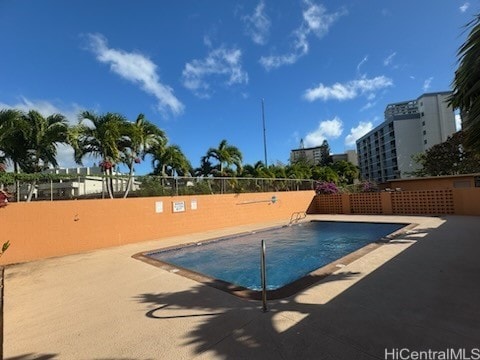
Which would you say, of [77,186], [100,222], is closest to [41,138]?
[77,186]

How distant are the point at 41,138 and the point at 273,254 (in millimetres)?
8995

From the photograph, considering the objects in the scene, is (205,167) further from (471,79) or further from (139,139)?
(471,79)

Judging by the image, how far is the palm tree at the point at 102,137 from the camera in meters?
11.5

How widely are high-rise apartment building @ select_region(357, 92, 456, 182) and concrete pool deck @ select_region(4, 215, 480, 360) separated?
186 feet

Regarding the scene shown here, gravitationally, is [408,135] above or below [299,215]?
above

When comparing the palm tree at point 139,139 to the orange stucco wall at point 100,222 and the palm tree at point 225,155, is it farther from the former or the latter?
the palm tree at point 225,155

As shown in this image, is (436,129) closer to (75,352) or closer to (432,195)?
(432,195)

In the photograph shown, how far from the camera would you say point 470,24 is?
293 cm

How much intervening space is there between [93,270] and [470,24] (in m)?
8.05

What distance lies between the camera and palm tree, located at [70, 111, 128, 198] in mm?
11539

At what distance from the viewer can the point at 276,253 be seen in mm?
9797

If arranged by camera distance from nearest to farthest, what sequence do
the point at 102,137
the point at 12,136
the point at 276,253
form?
the point at 12,136 → the point at 276,253 → the point at 102,137

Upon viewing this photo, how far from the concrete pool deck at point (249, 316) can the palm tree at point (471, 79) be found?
79.3 inches

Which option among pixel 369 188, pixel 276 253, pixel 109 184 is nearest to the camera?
pixel 276 253
